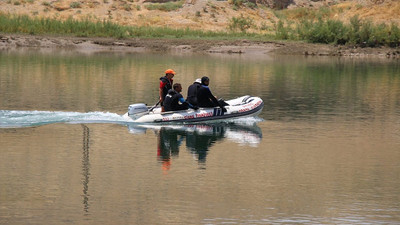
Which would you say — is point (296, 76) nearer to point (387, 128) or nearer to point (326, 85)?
point (326, 85)

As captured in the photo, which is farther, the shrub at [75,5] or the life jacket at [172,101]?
the shrub at [75,5]

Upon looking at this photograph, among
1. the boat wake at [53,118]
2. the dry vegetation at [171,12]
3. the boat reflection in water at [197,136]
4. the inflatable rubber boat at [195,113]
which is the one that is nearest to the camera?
the boat reflection in water at [197,136]

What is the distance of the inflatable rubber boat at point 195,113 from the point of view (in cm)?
2248

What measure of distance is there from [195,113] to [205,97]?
57cm

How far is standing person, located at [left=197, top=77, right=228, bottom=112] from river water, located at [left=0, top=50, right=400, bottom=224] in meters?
0.58

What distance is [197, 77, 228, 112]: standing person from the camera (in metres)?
23.1

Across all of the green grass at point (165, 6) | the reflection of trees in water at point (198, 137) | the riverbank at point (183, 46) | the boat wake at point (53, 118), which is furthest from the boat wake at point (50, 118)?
the green grass at point (165, 6)

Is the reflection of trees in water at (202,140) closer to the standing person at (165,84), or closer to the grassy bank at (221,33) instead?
the standing person at (165,84)

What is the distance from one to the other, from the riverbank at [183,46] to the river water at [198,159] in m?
23.5

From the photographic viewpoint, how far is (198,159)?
58.8 ft

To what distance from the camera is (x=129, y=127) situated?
22.1 meters

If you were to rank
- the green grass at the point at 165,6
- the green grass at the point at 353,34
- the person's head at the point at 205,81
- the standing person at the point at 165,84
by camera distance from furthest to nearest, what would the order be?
the green grass at the point at 165,6 < the green grass at the point at 353,34 < the person's head at the point at 205,81 < the standing person at the point at 165,84

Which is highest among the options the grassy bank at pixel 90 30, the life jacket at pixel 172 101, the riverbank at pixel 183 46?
the grassy bank at pixel 90 30

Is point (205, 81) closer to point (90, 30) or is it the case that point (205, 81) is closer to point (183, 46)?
point (183, 46)
